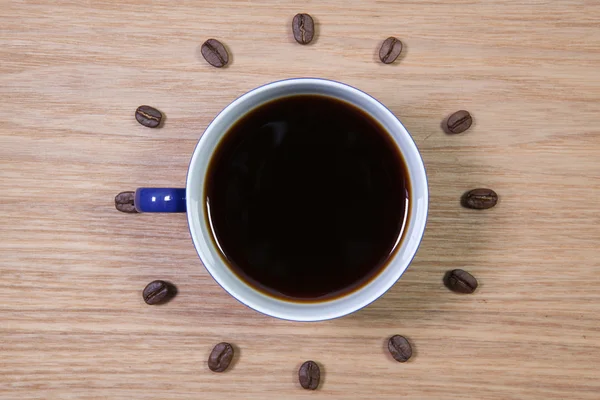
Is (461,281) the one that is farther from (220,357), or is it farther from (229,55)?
(229,55)

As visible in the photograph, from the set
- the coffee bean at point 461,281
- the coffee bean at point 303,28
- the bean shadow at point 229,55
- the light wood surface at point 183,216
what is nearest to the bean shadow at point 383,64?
the light wood surface at point 183,216

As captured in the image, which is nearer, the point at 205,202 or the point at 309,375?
the point at 205,202

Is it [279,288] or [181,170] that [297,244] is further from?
[181,170]

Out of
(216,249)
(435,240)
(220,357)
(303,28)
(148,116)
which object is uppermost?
(303,28)

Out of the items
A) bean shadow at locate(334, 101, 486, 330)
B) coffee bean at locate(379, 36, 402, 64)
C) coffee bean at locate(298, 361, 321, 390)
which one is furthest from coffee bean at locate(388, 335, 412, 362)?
coffee bean at locate(379, 36, 402, 64)

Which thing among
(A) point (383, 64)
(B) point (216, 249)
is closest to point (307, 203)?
(B) point (216, 249)

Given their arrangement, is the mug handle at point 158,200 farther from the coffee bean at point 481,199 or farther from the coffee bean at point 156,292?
the coffee bean at point 481,199

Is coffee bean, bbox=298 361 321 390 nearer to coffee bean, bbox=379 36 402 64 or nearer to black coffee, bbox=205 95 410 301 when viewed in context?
black coffee, bbox=205 95 410 301

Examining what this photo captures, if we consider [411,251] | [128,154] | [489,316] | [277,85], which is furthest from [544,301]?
[128,154]
